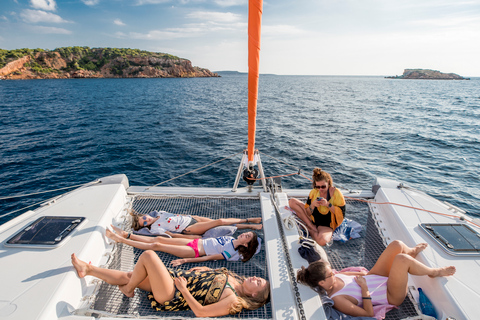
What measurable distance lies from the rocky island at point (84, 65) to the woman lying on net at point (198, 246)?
10723 cm

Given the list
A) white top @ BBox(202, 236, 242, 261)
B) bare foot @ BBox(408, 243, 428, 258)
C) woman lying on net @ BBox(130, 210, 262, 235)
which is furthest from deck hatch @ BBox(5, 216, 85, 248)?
bare foot @ BBox(408, 243, 428, 258)

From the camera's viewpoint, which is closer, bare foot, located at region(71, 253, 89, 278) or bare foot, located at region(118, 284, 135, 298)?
bare foot, located at region(71, 253, 89, 278)

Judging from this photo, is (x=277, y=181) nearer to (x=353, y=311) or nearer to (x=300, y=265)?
(x=300, y=265)

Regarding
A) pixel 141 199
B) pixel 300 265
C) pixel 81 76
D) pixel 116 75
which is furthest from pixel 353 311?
pixel 116 75

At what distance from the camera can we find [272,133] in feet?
59.5

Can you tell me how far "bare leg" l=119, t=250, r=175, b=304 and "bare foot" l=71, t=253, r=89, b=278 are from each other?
56 centimetres

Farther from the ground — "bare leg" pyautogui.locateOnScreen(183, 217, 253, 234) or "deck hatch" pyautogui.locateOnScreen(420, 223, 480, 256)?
"deck hatch" pyautogui.locateOnScreen(420, 223, 480, 256)

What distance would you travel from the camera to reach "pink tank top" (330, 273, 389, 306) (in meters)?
3.06

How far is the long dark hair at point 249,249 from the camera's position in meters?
3.99

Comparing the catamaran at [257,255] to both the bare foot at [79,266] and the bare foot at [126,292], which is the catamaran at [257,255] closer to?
the bare foot at [79,266]

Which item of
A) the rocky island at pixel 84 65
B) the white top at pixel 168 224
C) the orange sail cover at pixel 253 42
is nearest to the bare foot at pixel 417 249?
→ the orange sail cover at pixel 253 42

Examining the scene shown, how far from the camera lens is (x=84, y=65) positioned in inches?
4289

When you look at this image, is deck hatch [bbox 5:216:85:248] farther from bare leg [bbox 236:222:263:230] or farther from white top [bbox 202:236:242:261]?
bare leg [bbox 236:222:263:230]

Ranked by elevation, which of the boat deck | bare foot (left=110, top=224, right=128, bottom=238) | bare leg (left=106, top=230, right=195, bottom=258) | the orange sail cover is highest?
the orange sail cover
